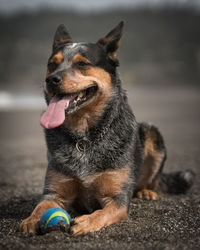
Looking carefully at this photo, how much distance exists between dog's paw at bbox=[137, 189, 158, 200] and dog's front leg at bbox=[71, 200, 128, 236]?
4.22 ft

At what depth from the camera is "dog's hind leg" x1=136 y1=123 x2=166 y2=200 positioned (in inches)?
235

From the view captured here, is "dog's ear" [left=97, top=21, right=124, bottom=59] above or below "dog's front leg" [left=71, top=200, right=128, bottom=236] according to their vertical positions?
above

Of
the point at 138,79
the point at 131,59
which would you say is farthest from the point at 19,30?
the point at 138,79

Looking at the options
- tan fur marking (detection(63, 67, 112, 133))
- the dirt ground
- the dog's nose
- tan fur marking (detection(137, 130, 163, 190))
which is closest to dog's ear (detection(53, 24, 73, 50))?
tan fur marking (detection(63, 67, 112, 133))

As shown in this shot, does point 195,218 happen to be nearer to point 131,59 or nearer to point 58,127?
point 58,127

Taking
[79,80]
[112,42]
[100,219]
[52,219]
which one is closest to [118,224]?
[100,219]

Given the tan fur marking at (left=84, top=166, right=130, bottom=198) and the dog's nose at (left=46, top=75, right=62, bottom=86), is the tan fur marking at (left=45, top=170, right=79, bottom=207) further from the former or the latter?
the dog's nose at (left=46, top=75, right=62, bottom=86)

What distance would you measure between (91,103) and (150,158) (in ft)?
5.90

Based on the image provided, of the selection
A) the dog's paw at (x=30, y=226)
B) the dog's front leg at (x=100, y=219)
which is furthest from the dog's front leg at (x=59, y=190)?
the dog's front leg at (x=100, y=219)

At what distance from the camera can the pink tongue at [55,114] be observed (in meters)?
4.48

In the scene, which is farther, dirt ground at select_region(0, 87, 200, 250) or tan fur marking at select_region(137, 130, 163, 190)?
tan fur marking at select_region(137, 130, 163, 190)

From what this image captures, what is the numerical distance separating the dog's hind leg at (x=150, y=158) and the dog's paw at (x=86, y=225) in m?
1.87

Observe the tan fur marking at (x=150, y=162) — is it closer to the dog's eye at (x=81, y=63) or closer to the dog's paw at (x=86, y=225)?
the dog's eye at (x=81, y=63)

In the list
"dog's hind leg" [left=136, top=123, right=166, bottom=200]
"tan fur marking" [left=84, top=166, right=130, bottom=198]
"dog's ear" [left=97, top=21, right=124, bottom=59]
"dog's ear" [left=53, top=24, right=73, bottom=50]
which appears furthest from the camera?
"dog's hind leg" [left=136, top=123, right=166, bottom=200]
